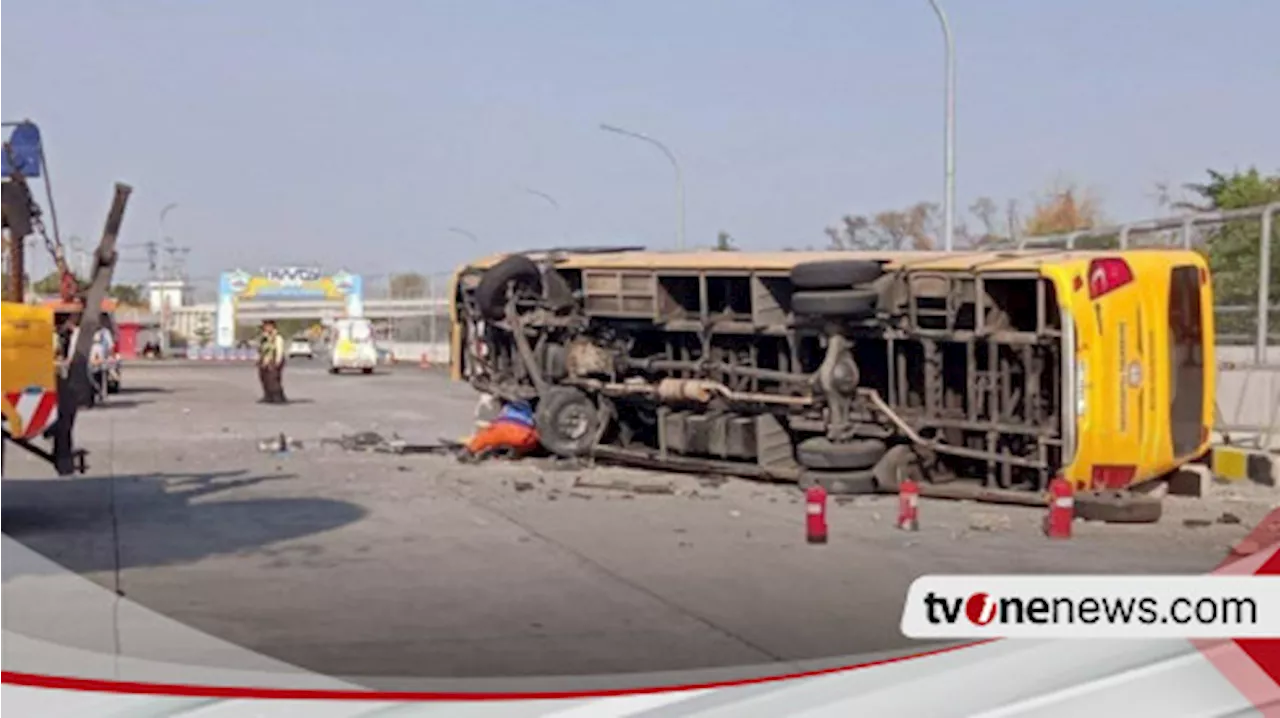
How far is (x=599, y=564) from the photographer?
7914 millimetres

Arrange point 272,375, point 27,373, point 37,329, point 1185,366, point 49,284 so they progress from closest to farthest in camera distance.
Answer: point 49,284 < point 37,329 < point 27,373 < point 1185,366 < point 272,375

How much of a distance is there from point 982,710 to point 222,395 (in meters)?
26.4

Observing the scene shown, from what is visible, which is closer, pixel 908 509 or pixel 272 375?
pixel 908 509

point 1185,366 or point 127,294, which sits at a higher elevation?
point 127,294

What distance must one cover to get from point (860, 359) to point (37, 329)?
6.60 meters

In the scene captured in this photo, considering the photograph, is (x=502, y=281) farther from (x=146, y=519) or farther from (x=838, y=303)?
(x=146, y=519)

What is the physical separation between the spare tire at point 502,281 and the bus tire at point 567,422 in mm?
885

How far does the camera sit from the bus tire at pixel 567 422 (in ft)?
46.1

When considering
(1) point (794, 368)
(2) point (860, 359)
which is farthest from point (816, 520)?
(1) point (794, 368)

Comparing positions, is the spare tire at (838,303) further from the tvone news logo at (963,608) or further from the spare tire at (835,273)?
the tvone news logo at (963,608)

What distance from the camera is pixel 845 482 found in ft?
36.9

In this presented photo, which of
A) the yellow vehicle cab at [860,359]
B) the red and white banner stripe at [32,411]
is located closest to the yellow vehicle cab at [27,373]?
the red and white banner stripe at [32,411]

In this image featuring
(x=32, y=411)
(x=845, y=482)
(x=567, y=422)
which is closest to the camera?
(x=32, y=411)

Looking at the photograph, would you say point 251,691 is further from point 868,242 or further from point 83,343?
point 868,242
